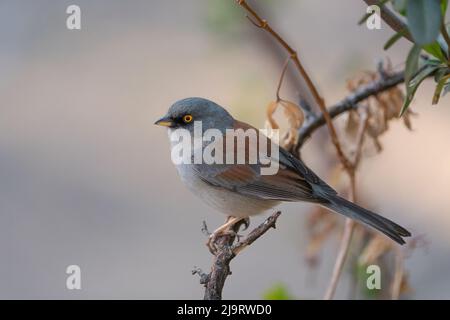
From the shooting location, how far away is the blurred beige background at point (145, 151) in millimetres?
7059

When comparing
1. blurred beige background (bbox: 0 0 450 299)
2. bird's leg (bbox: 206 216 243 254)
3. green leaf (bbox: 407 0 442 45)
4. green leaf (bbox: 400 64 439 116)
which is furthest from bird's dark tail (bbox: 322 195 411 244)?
blurred beige background (bbox: 0 0 450 299)

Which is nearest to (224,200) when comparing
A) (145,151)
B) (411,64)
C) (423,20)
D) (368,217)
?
(368,217)

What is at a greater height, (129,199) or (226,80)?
(226,80)

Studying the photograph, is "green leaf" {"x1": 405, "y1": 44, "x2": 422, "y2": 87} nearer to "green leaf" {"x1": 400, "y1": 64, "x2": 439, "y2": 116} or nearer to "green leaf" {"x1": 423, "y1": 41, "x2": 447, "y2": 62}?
"green leaf" {"x1": 400, "y1": 64, "x2": 439, "y2": 116}

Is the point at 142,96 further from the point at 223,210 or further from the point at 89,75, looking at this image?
the point at 223,210

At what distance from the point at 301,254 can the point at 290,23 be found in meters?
3.97

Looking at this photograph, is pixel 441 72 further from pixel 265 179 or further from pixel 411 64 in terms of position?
pixel 265 179

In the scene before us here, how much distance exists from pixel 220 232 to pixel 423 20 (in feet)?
6.32

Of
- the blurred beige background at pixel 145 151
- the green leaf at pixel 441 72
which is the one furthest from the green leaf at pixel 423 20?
the blurred beige background at pixel 145 151

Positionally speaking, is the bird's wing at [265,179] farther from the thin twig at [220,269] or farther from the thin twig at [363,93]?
the thin twig at [220,269]

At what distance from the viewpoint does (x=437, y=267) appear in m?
7.12

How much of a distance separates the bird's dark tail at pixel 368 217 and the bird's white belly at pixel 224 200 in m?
0.40
